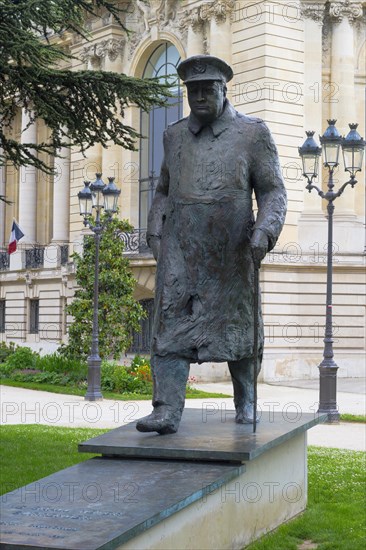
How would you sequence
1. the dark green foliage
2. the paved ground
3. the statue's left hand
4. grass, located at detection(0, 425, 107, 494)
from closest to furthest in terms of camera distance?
1. the statue's left hand
2. grass, located at detection(0, 425, 107, 494)
3. the paved ground
4. the dark green foliage

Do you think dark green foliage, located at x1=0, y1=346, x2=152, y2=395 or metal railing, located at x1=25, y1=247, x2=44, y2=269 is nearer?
dark green foliage, located at x1=0, y1=346, x2=152, y2=395

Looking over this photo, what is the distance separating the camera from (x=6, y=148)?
1145cm

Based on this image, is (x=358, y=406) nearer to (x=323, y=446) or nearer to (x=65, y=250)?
(x=323, y=446)

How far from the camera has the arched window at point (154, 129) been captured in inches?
1309

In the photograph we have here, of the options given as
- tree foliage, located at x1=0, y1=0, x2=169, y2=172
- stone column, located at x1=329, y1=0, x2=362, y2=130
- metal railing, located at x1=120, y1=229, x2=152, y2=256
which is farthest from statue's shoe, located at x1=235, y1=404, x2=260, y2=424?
metal railing, located at x1=120, y1=229, x2=152, y2=256

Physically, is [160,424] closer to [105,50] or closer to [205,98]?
[205,98]

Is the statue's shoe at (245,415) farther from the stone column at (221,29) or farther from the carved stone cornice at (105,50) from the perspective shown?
the carved stone cornice at (105,50)

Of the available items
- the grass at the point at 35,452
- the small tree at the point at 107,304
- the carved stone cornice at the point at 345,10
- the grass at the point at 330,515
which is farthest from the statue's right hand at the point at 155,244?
the carved stone cornice at the point at 345,10

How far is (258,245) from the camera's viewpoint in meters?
6.66

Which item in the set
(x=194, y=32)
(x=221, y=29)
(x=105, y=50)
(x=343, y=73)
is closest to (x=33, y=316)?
(x=105, y=50)

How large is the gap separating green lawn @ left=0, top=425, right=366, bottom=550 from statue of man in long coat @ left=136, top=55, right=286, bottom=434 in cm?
142

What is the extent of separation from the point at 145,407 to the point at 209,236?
13.0 meters

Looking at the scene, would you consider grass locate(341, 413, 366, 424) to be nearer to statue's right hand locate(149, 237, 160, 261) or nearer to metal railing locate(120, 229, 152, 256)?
statue's right hand locate(149, 237, 160, 261)

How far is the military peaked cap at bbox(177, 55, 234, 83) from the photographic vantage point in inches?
270
